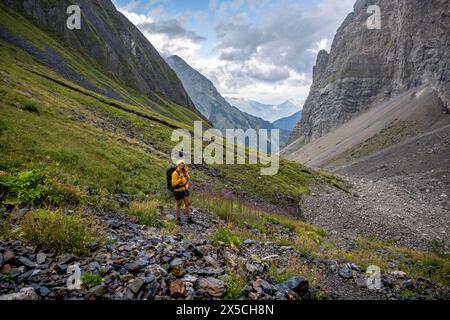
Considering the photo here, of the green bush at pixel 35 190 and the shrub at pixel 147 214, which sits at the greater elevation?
the green bush at pixel 35 190

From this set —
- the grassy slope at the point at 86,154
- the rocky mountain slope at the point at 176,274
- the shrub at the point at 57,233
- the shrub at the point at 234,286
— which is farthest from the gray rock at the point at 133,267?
the grassy slope at the point at 86,154

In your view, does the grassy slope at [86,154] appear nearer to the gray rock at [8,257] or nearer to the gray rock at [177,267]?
the gray rock at [8,257]

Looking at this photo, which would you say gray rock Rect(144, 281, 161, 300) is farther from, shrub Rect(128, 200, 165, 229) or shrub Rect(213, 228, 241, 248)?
shrub Rect(128, 200, 165, 229)

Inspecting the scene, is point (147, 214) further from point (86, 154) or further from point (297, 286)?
point (86, 154)

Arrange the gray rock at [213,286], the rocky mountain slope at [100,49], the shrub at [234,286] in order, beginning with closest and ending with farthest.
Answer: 1. the gray rock at [213,286]
2. the shrub at [234,286]
3. the rocky mountain slope at [100,49]

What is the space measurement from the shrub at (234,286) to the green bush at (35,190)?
23.3ft

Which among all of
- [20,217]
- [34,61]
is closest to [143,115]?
[34,61]

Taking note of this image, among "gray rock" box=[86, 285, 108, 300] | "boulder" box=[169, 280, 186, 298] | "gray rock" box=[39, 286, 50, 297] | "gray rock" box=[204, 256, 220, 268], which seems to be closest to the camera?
"gray rock" box=[39, 286, 50, 297]

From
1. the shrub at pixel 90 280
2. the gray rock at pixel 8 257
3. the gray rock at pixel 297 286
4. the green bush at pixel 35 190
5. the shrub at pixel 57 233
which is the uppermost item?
the green bush at pixel 35 190

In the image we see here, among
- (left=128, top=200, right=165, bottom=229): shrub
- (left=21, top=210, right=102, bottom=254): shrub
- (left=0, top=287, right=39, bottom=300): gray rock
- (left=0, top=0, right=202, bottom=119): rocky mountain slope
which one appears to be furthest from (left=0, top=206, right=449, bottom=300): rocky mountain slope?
(left=0, top=0, right=202, bottom=119): rocky mountain slope

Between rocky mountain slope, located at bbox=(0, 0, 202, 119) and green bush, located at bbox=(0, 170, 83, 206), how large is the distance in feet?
195

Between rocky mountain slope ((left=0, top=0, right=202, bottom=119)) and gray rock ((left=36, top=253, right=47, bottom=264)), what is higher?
rocky mountain slope ((left=0, top=0, right=202, bottom=119))

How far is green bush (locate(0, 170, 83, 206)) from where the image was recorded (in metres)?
10.6

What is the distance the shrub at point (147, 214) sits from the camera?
1249 centimetres
